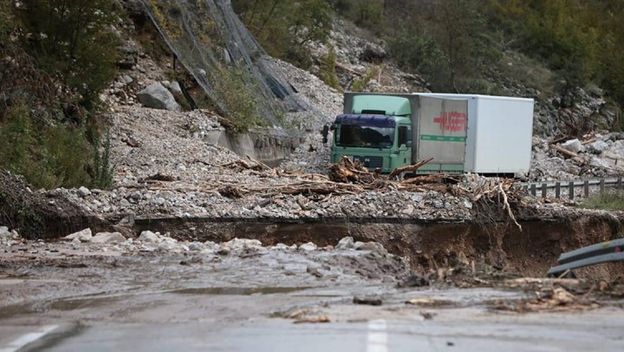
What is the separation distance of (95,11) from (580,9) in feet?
262

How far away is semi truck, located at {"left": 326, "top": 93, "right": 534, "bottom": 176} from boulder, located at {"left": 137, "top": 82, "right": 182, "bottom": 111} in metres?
7.41

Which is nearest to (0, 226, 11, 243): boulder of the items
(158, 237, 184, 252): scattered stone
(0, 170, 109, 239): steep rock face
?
(0, 170, 109, 239): steep rock face

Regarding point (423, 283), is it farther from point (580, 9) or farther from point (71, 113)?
point (580, 9)

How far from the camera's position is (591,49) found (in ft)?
292

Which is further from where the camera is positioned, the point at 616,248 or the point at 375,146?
the point at 375,146

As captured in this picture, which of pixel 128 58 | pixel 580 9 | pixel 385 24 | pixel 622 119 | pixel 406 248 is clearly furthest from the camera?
pixel 580 9

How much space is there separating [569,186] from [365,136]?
7.33 metres

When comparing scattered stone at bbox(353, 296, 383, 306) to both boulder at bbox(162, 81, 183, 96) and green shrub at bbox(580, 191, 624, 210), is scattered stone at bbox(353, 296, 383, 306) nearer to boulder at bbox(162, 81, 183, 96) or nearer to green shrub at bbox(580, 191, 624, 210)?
green shrub at bbox(580, 191, 624, 210)

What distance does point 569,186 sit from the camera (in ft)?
124

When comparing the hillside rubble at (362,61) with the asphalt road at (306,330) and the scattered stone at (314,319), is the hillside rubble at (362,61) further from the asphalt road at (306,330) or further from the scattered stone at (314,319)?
the scattered stone at (314,319)

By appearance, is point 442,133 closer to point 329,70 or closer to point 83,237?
point 83,237

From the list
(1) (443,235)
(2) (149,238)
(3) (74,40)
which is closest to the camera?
(2) (149,238)

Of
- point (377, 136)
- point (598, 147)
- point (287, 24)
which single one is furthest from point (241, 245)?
point (287, 24)

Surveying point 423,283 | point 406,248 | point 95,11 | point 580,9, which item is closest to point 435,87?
point 580,9
